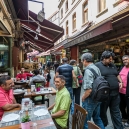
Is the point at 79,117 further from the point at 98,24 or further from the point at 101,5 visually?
the point at 101,5

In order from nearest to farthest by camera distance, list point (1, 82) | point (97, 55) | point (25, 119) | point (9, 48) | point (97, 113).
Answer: point (25, 119), point (1, 82), point (97, 113), point (9, 48), point (97, 55)

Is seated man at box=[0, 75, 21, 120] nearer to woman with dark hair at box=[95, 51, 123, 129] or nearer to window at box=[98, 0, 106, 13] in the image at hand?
woman with dark hair at box=[95, 51, 123, 129]

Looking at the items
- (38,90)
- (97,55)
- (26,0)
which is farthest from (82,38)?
(38,90)

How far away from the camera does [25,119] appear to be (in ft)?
6.26

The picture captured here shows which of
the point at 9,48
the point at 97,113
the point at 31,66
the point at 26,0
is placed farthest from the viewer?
the point at 31,66

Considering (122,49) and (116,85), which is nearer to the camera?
(116,85)

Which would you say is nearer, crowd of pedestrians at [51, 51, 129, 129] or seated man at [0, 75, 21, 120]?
seated man at [0, 75, 21, 120]

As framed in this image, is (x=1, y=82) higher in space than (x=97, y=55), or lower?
lower

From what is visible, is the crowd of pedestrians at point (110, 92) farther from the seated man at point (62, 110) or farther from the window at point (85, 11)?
the window at point (85, 11)

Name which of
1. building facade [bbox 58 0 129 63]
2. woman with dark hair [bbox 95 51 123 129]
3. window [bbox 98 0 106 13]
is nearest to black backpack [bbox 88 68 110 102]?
woman with dark hair [bbox 95 51 123 129]

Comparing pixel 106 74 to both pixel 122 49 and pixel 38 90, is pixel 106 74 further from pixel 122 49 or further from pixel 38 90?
pixel 122 49

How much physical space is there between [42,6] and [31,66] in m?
7.25

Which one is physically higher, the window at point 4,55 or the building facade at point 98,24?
the building facade at point 98,24

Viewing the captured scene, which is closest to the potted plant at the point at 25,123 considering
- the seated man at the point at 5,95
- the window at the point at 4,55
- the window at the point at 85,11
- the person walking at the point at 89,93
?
the seated man at the point at 5,95
